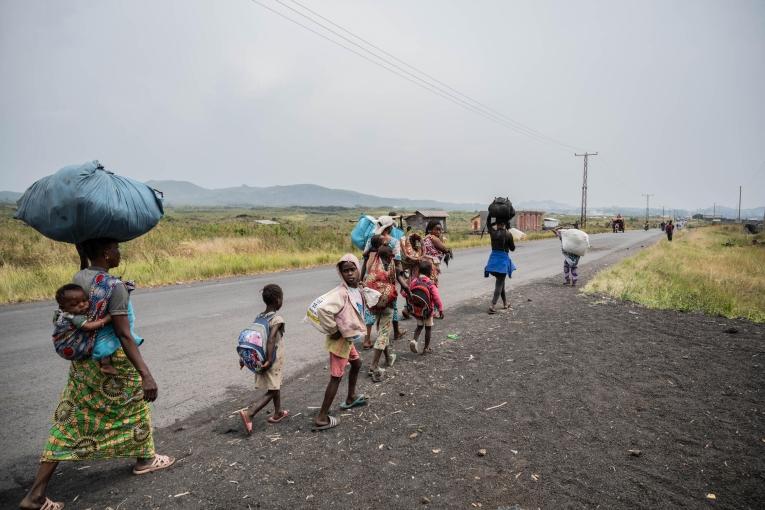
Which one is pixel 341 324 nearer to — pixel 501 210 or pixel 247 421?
pixel 247 421

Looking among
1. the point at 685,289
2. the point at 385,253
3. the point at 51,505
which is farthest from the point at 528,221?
the point at 51,505

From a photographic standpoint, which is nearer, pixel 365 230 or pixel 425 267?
pixel 425 267

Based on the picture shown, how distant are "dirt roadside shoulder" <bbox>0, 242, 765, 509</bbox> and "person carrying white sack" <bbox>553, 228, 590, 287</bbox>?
216 inches

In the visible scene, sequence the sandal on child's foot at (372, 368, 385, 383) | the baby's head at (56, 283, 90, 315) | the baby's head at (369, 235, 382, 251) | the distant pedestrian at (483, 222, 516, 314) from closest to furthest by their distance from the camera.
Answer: the baby's head at (56, 283, 90, 315)
the sandal on child's foot at (372, 368, 385, 383)
the baby's head at (369, 235, 382, 251)
the distant pedestrian at (483, 222, 516, 314)

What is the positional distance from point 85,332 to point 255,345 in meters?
1.33

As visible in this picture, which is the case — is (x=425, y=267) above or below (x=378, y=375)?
above

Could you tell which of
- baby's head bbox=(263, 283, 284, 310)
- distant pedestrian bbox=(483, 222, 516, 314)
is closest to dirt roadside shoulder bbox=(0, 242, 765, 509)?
baby's head bbox=(263, 283, 284, 310)

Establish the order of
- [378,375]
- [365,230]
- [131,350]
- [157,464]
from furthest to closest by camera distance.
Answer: [365,230] → [378,375] → [157,464] → [131,350]

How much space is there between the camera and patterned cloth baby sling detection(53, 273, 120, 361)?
9.77 ft

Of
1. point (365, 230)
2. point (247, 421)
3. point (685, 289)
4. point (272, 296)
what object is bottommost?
point (247, 421)

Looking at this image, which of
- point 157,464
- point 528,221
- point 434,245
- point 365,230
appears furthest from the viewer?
point 528,221

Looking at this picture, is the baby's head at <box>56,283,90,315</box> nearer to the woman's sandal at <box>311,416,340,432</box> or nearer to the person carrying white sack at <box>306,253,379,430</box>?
the person carrying white sack at <box>306,253,379,430</box>

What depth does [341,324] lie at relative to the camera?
4.15m

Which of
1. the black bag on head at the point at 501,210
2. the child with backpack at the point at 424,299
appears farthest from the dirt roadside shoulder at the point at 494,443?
A: the black bag on head at the point at 501,210
